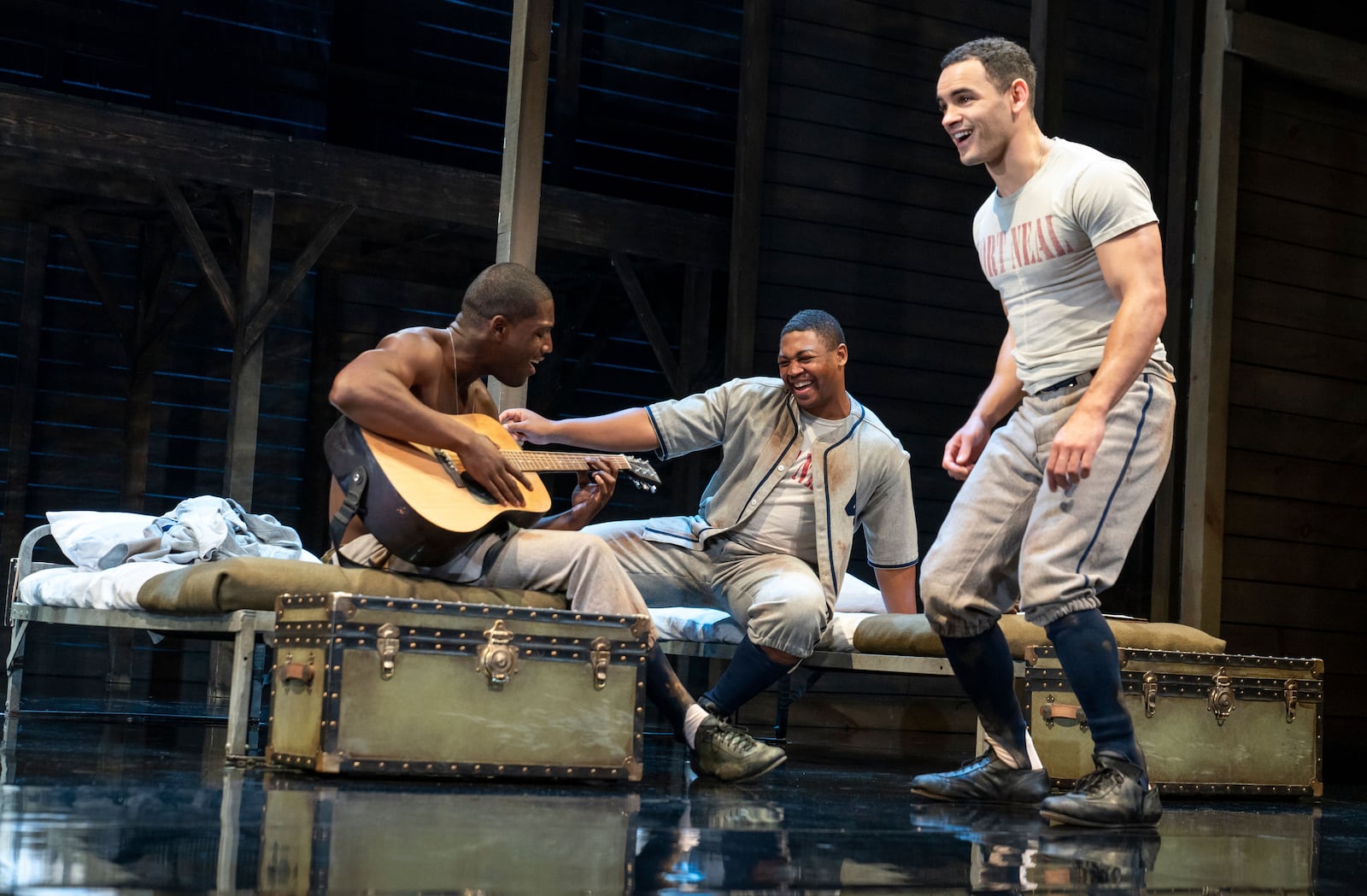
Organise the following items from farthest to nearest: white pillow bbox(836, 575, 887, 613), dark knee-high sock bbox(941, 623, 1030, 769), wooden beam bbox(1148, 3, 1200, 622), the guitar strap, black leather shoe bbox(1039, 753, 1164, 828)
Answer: wooden beam bbox(1148, 3, 1200, 622), white pillow bbox(836, 575, 887, 613), the guitar strap, dark knee-high sock bbox(941, 623, 1030, 769), black leather shoe bbox(1039, 753, 1164, 828)

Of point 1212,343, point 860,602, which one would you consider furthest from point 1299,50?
point 860,602

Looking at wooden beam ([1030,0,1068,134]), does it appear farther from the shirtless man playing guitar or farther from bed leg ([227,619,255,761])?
bed leg ([227,619,255,761])

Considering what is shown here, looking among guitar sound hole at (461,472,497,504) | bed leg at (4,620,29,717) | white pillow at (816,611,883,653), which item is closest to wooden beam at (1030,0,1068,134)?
white pillow at (816,611,883,653)

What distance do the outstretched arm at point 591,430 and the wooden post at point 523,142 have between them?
1.27 metres

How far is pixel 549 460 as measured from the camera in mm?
3783

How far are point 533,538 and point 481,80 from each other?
7.93 meters

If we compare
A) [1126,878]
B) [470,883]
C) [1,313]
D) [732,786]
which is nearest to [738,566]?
[732,786]

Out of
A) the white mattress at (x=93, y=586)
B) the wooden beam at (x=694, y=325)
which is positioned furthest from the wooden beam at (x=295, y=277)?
the white mattress at (x=93, y=586)

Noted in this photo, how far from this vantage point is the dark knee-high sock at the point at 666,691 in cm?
372

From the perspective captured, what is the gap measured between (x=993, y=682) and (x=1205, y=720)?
1.07 metres

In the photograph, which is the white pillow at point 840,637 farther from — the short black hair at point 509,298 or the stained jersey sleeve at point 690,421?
the short black hair at point 509,298

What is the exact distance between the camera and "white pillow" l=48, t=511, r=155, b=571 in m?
4.96

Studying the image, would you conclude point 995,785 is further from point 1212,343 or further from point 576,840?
point 1212,343

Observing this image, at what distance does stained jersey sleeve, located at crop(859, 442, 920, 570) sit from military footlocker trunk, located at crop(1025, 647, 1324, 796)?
988 millimetres
